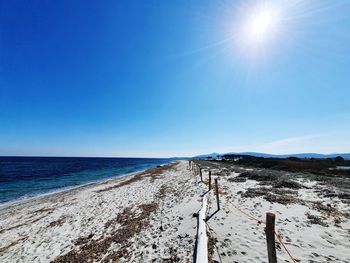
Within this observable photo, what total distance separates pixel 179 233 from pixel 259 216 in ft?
13.1

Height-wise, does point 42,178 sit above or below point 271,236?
below

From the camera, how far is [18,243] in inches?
308

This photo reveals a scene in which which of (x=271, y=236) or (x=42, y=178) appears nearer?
(x=271, y=236)

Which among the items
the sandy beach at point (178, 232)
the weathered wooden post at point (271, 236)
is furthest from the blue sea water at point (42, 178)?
the weathered wooden post at point (271, 236)

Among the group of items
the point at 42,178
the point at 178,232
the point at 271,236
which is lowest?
the point at 42,178

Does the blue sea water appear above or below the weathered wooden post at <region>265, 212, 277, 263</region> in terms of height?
below

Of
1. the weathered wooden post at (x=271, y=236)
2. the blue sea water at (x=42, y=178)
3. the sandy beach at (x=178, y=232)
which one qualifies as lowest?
the blue sea water at (x=42, y=178)

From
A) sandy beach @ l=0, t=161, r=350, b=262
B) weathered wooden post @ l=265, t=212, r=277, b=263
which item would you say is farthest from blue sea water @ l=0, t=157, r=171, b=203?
weathered wooden post @ l=265, t=212, r=277, b=263

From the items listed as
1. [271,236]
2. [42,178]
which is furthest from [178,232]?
[42,178]

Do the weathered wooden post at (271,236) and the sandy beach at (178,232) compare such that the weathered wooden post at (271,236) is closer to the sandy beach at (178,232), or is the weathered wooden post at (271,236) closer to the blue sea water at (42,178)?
the sandy beach at (178,232)

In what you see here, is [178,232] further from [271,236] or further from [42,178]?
[42,178]

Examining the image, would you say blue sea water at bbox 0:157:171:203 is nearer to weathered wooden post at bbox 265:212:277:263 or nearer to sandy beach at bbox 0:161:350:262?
sandy beach at bbox 0:161:350:262

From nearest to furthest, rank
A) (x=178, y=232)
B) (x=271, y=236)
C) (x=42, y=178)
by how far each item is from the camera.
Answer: (x=271, y=236) → (x=178, y=232) → (x=42, y=178)

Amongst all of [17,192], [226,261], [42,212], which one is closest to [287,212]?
[226,261]
